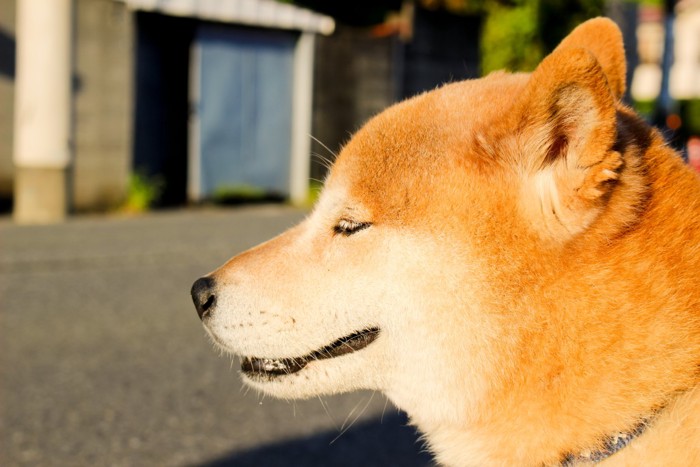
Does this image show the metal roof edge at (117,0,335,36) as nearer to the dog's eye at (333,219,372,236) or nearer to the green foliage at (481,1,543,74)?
the green foliage at (481,1,543,74)

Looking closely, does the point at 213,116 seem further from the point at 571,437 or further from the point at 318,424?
the point at 571,437

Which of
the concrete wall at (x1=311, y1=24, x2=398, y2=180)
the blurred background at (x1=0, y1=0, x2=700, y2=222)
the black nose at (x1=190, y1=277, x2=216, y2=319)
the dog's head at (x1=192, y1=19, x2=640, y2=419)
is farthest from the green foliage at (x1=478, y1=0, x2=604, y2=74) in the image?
the black nose at (x1=190, y1=277, x2=216, y2=319)

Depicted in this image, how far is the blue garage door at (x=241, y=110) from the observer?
12.1 metres

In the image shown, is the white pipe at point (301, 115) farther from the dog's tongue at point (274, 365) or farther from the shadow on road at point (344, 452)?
the dog's tongue at point (274, 365)

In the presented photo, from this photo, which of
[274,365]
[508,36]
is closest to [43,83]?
[274,365]

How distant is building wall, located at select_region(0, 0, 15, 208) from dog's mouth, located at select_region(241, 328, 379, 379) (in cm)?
903

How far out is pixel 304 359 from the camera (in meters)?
2.46

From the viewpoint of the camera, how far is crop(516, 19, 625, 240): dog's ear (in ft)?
6.04

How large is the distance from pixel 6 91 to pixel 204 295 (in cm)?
915

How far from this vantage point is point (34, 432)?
4.00 meters

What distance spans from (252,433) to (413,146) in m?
2.22

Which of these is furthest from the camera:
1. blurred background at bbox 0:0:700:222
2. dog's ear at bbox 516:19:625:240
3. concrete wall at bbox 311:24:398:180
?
concrete wall at bbox 311:24:398:180

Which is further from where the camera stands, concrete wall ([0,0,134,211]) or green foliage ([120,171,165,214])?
green foliage ([120,171,165,214])

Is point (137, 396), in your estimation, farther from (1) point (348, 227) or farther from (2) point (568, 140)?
(2) point (568, 140)
